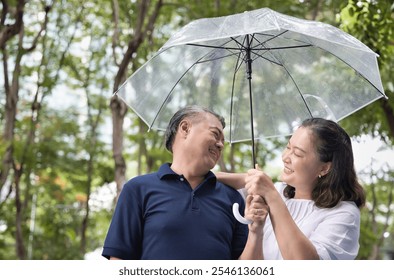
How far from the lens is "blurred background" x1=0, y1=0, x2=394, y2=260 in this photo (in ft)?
24.2

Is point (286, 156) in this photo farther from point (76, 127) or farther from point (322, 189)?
point (76, 127)

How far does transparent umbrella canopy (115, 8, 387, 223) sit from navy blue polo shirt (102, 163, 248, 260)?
0.64 meters

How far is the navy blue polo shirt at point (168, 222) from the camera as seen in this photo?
211 cm

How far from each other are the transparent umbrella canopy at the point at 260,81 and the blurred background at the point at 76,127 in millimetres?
3509

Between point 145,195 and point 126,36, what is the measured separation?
669cm

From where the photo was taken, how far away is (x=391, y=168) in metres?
7.67

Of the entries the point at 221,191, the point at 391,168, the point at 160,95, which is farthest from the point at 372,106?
the point at 221,191

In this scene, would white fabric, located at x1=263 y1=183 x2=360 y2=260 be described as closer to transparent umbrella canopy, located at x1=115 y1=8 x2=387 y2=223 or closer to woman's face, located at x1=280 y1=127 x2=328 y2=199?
woman's face, located at x1=280 y1=127 x2=328 y2=199

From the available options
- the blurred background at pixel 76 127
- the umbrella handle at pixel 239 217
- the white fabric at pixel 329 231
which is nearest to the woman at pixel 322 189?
the white fabric at pixel 329 231

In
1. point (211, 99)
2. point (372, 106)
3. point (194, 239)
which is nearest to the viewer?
point (194, 239)

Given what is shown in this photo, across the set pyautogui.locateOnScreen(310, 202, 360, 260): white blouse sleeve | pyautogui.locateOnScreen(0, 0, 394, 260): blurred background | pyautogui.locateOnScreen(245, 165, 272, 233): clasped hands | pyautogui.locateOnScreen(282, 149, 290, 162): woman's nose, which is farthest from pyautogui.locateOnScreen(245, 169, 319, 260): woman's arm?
pyautogui.locateOnScreen(0, 0, 394, 260): blurred background

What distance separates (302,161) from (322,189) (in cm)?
14
